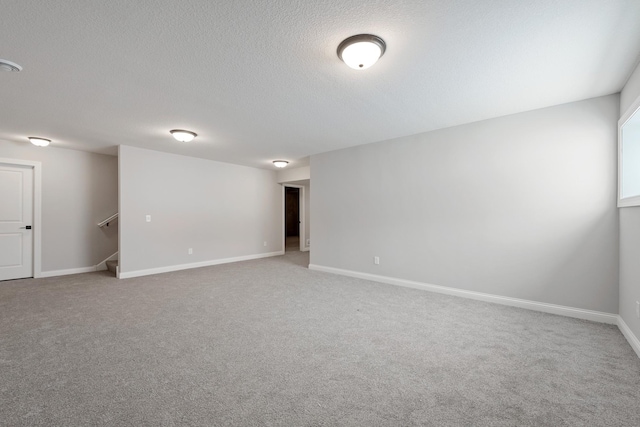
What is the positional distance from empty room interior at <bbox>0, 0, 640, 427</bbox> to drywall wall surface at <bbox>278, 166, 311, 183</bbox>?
1.42 m

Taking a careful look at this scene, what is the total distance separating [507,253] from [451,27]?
2803 mm

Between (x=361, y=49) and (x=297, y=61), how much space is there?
55 centimetres

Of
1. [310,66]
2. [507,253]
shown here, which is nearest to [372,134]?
[310,66]

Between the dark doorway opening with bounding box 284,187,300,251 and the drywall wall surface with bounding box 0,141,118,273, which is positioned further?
the dark doorway opening with bounding box 284,187,300,251

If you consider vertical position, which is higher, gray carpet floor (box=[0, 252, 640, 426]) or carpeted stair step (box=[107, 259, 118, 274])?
carpeted stair step (box=[107, 259, 118, 274])

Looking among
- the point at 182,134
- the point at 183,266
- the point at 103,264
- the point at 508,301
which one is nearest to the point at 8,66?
the point at 182,134

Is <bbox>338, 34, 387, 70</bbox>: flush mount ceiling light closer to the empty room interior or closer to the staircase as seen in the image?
the empty room interior

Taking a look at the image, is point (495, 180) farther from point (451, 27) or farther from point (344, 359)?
point (344, 359)

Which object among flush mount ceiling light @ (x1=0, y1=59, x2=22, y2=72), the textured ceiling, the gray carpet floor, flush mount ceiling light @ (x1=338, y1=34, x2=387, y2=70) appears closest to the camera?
the gray carpet floor

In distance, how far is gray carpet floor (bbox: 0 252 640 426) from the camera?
162 cm

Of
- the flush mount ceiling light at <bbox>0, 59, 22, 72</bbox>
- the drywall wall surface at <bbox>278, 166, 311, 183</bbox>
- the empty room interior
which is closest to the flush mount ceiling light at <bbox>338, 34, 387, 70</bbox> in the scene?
the empty room interior

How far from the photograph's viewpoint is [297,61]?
2.29 metres

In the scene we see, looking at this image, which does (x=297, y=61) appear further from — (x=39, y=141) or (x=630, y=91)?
(x=39, y=141)

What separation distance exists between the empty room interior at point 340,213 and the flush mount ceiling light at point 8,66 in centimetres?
10
